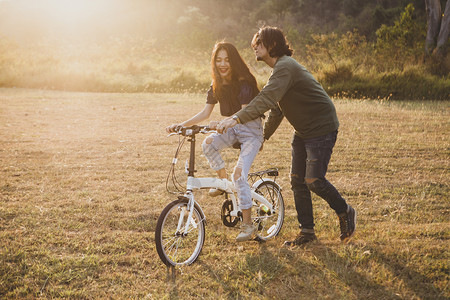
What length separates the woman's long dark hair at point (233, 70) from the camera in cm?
401

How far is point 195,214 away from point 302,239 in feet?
4.04

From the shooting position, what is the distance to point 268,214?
14.9ft

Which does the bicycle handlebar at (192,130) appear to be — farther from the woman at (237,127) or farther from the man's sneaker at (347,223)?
the man's sneaker at (347,223)

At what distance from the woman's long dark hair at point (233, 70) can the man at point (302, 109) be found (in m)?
0.22

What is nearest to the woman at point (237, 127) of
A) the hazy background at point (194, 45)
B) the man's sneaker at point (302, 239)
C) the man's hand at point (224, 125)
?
the man's sneaker at point (302, 239)

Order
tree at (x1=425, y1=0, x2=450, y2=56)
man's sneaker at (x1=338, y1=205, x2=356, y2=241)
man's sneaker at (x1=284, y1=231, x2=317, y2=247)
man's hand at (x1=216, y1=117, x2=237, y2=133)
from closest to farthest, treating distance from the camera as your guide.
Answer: man's hand at (x1=216, y1=117, x2=237, y2=133), man's sneaker at (x1=338, y1=205, x2=356, y2=241), man's sneaker at (x1=284, y1=231, x2=317, y2=247), tree at (x1=425, y1=0, x2=450, y2=56)

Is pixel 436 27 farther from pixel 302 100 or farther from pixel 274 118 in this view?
pixel 302 100

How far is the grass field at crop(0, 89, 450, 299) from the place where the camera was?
3.49m

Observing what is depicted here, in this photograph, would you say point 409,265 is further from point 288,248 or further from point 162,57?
point 162,57

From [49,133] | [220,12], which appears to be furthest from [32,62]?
[220,12]

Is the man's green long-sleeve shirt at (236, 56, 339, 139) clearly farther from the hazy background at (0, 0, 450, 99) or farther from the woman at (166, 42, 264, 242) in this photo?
the hazy background at (0, 0, 450, 99)

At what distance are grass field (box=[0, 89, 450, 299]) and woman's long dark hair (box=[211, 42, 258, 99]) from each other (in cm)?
169

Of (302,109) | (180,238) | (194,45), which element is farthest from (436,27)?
(180,238)

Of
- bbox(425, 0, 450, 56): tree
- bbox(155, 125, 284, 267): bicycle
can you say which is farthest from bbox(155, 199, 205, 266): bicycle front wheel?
bbox(425, 0, 450, 56): tree
